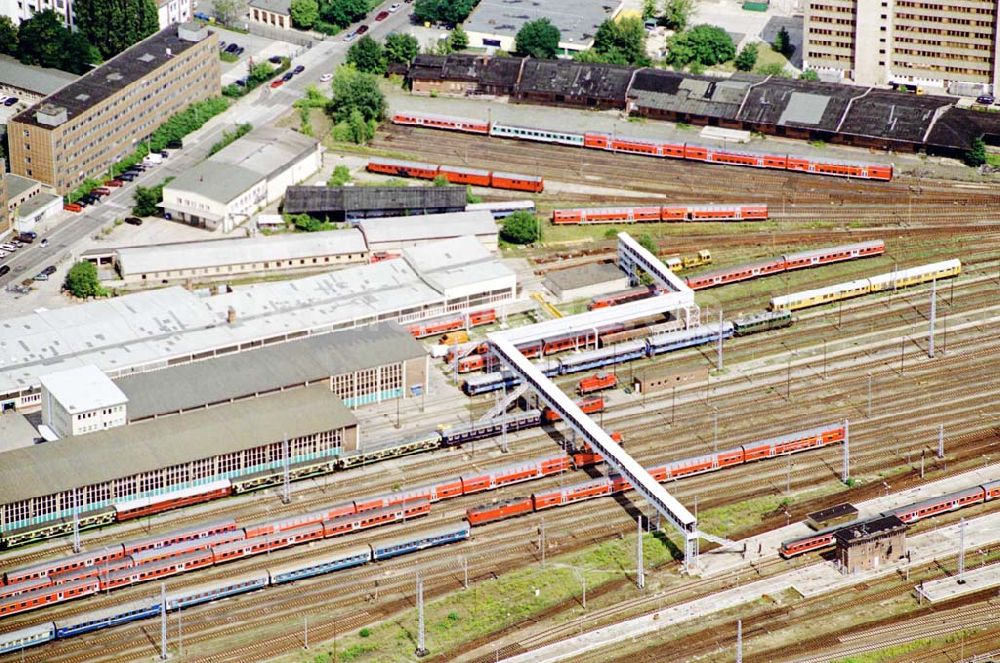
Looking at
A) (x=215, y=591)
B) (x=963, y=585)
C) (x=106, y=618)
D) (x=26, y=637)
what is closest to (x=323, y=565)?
(x=215, y=591)

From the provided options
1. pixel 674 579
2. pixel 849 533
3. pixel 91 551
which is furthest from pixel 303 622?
pixel 849 533

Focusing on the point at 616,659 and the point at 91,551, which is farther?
the point at 91,551

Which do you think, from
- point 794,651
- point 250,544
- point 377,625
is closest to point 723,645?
point 794,651

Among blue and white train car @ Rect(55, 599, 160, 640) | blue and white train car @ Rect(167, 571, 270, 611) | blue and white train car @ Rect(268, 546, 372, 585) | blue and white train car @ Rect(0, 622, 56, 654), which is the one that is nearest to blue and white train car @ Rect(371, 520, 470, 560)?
blue and white train car @ Rect(268, 546, 372, 585)

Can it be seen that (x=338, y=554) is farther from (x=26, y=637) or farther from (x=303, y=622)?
(x=26, y=637)

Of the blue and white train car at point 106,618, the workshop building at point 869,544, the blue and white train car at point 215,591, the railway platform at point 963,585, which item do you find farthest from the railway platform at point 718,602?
the blue and white train car at point 106,618

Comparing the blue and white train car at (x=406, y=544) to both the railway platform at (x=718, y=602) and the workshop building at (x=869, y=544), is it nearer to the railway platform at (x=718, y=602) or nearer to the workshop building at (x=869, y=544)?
the railway platform at (x=718, y=602)

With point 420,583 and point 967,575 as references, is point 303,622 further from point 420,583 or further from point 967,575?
point 967,575

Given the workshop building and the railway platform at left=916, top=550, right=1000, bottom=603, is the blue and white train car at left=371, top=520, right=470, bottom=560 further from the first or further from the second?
the railway platform at left=916, top=550, right=1000, bottom=603
